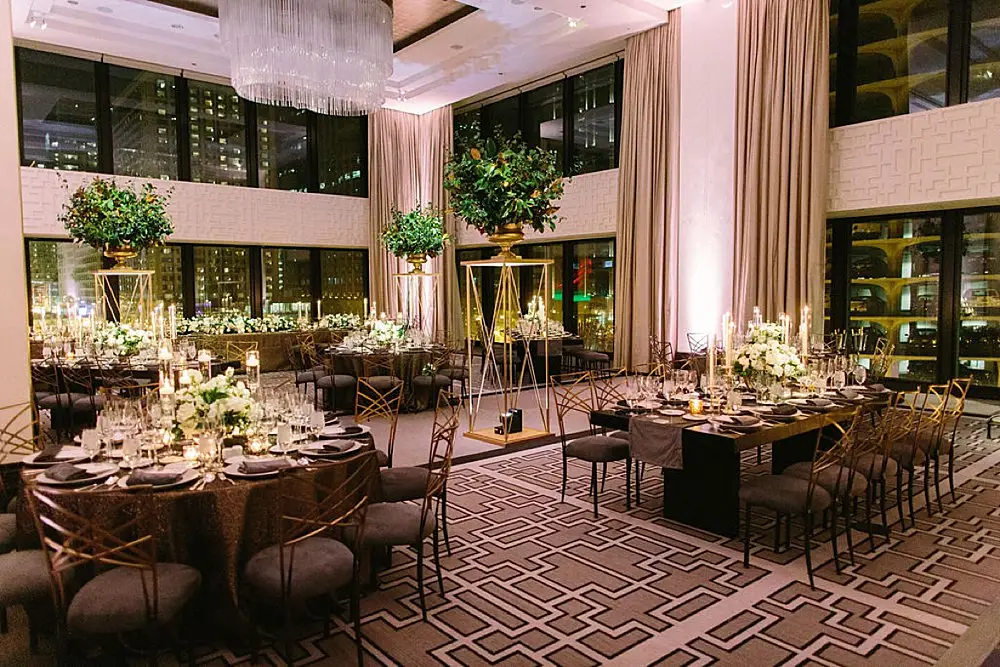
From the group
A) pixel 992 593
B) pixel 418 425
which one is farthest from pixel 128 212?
pixel 992 593

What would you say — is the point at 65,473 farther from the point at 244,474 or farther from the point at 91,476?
the point at 244,474

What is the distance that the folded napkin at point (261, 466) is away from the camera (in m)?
3.26

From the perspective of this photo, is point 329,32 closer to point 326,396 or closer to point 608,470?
point 326,396

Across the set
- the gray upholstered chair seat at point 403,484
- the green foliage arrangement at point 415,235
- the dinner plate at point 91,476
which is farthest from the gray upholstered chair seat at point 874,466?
the green foliage arrangement at point 415,235

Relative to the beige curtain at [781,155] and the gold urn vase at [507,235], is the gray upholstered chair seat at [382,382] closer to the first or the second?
the gold urn vase at [507,235]

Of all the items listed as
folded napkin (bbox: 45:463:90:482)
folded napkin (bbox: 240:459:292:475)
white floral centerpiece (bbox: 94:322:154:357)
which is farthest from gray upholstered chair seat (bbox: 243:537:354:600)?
white floral centerpiece (bbox: 94:322:154:357)

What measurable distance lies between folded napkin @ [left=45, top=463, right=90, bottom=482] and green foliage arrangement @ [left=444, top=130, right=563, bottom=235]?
4.10m

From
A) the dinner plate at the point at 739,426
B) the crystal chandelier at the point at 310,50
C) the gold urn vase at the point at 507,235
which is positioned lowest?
the dinner plate at the point at 739,426

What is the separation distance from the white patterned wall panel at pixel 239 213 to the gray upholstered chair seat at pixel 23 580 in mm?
10195

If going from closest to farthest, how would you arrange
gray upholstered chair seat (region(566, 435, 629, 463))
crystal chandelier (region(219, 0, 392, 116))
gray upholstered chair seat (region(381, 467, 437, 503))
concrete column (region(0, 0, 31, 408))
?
gray upholstered chair seat (region(381, 467, 437, 503)) → concrete column (region(0, 0, 31, 408)) → gray upholstered chair seat (region(566, 435, 629, 463)) → crystal chandelier (region(219, 0, 392, 116))

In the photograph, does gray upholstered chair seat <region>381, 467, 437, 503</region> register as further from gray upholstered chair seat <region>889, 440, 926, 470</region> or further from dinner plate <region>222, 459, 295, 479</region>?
gray upholstered chair seat <region>889, 440, 926, 470</region>

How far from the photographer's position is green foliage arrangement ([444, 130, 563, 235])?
6.39m

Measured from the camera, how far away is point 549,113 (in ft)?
45.4

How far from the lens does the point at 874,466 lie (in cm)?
454
